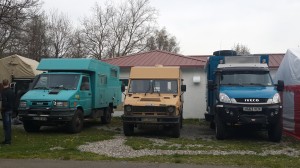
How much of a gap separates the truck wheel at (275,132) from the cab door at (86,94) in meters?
7.00

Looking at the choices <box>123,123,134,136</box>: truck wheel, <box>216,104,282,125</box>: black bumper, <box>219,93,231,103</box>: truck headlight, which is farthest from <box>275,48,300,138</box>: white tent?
<box>123,123,134,136</box>: truck wheel

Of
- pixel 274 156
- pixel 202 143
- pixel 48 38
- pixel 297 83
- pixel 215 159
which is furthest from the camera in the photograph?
pixel 48 38

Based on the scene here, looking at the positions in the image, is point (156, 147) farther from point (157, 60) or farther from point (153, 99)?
point (157, 60)

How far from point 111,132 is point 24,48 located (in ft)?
87.2

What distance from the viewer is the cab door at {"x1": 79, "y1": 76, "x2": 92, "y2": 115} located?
15180mm

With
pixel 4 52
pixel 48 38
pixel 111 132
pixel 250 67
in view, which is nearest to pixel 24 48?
pixel 4 52

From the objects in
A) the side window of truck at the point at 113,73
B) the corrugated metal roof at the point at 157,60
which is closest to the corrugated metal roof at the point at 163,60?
the corrugated metal roof at the point at 157,60

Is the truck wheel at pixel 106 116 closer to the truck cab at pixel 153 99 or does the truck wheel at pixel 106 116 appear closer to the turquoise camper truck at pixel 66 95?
the turquoise camper truck at pixel 66 95

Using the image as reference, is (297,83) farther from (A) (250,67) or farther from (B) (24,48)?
(B) (24,48)

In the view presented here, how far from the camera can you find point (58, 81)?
15148 millimetres

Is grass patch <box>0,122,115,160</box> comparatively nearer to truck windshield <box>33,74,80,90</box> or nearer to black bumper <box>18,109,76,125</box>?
black bumper <box>18,109,76,125</box>

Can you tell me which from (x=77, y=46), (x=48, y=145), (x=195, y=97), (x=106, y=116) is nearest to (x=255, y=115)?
(x=48, y=145)

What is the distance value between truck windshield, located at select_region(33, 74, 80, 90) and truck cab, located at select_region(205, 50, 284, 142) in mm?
5267

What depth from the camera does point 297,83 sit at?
15.3m
